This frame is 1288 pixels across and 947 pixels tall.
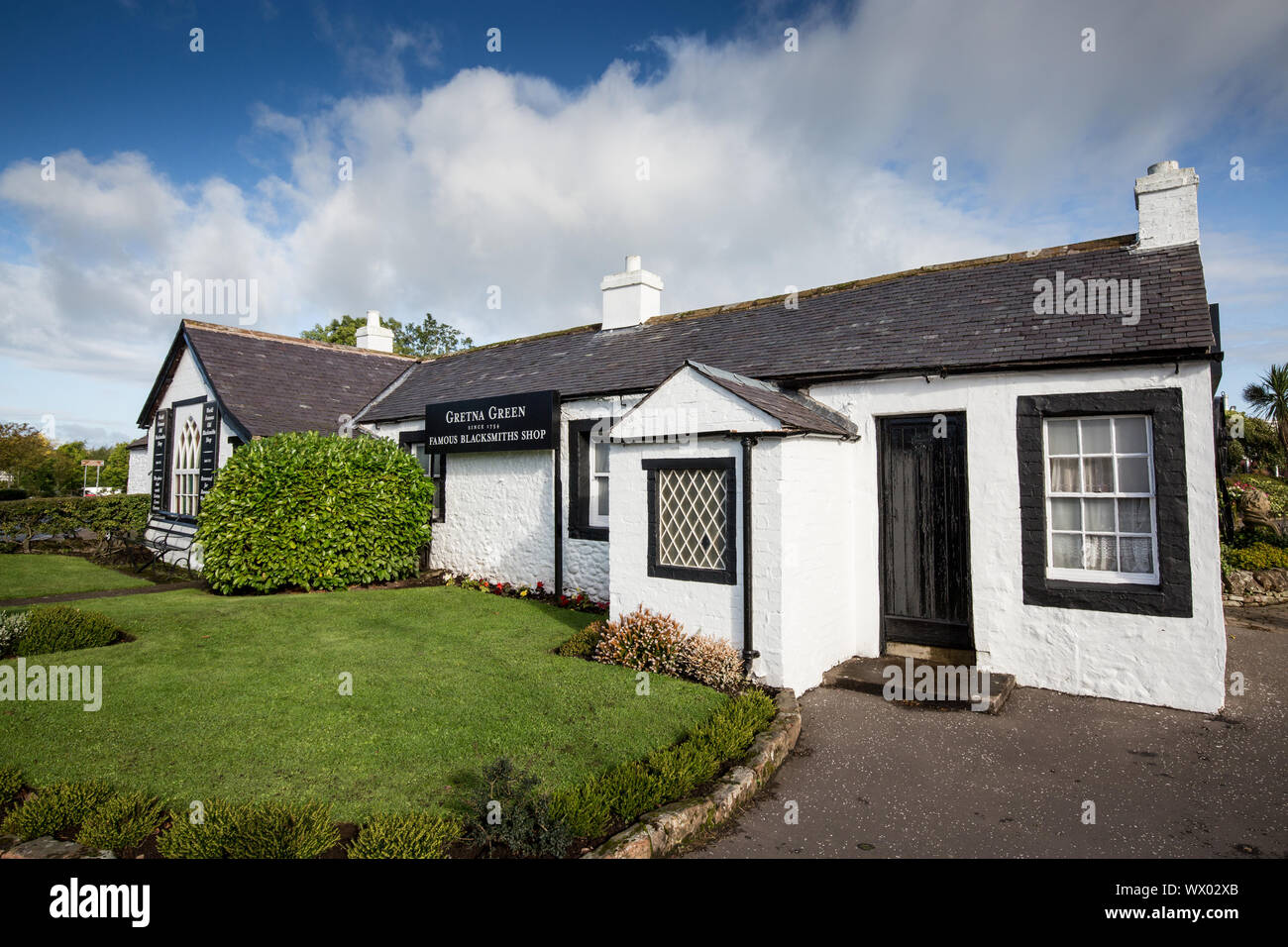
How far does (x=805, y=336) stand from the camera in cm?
1032

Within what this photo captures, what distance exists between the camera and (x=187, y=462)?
16.2 m

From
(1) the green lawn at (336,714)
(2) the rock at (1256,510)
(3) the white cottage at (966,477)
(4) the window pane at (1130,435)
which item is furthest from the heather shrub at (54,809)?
(2) the rock at (1256,510)

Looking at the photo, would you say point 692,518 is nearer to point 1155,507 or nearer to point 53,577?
point 1155,507

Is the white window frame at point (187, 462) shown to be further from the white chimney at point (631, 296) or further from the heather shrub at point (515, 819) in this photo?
the heather shrub at point (515, 819)

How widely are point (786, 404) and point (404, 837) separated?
5976 mm

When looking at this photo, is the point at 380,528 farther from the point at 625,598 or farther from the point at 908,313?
the point at 908,313

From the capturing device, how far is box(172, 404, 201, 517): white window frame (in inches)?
619

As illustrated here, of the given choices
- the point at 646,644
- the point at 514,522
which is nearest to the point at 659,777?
the point at 646,644

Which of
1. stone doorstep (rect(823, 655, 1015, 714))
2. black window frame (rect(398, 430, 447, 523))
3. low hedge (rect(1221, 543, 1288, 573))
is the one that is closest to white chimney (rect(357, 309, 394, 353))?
black window frame (rect(398, 430, 447, 523))

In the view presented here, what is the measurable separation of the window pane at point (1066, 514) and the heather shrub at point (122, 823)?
858 centimetres

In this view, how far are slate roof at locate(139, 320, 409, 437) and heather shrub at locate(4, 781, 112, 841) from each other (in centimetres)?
1064

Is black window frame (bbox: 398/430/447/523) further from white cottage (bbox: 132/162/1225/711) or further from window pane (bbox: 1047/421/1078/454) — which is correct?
window pane (bbox: 1047/421/1078/454)
